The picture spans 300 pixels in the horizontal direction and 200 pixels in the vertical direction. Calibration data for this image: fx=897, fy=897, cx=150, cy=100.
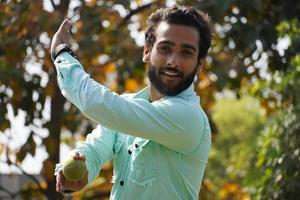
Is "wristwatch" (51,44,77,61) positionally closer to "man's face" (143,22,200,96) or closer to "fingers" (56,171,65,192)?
"man's face" (143,22,200,96)

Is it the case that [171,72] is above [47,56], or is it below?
above

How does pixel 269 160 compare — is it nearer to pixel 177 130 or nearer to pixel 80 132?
pixel 80 132

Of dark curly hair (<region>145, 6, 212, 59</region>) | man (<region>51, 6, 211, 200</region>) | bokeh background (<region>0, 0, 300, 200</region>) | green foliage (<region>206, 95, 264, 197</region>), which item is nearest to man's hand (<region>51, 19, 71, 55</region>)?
man (<region>51, 6, 211, 200</region>)

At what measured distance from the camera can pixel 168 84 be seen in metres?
3.17

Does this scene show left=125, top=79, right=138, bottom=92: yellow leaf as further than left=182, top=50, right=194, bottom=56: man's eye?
Yes

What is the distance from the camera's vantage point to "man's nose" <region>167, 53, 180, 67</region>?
312cm

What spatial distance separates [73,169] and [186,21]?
686 millimetres

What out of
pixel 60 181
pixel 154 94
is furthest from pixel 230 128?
pixel 60 181

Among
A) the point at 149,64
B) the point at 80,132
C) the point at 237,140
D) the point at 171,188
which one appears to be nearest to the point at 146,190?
the point at 171,188

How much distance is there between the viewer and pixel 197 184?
323 cm

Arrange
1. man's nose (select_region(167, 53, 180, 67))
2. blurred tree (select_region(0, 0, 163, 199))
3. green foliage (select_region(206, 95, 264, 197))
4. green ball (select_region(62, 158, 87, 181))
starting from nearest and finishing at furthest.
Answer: green ball (select_region(62, 158, 87, 181)), man's nose (select_region(167, 53, 180, 67)), blurred tree (select_region(0, 0, 163, 199)), green foliage (select_region(206, 95, 264, 197))

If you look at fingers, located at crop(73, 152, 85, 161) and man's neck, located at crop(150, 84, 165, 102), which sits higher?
man's neck, located at crop(150, 84, 165, 102)

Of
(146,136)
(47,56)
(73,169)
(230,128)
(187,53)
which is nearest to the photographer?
(73,169)

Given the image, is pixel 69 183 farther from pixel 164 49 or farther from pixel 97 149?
pixel 164 49
